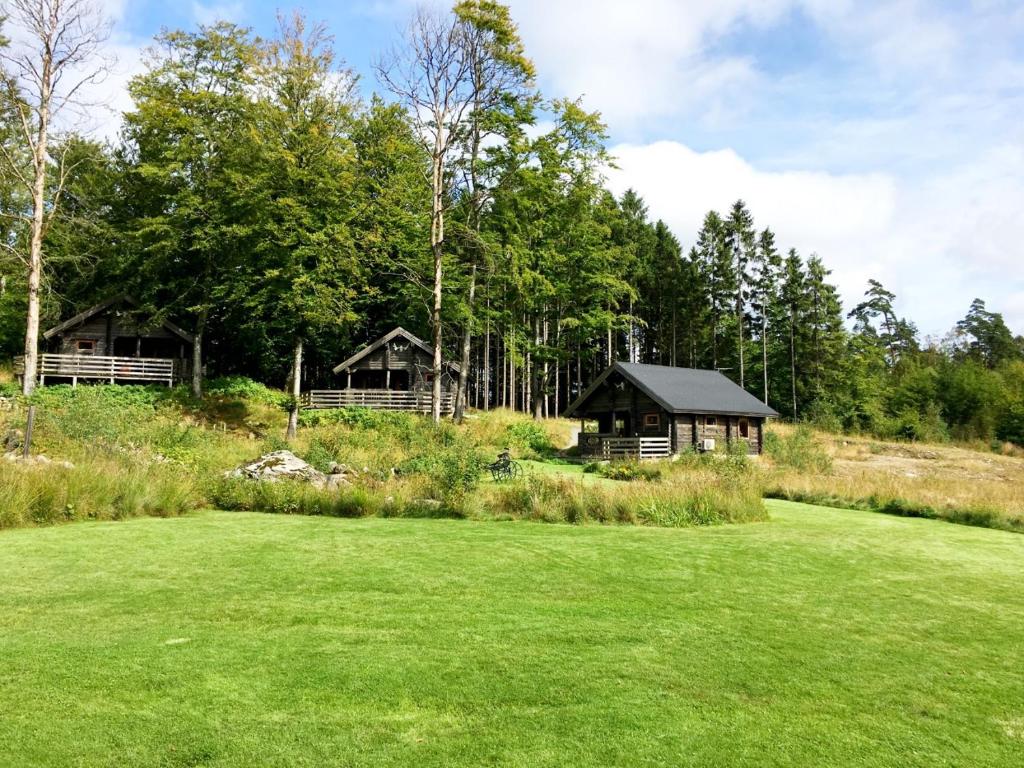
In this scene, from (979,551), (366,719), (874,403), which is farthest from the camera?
(874,403)

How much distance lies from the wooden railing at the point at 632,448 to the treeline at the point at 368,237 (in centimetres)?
863

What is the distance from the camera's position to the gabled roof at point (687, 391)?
29.6 m

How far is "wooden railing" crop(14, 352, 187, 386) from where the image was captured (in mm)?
30797

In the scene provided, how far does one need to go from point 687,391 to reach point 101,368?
28.5m

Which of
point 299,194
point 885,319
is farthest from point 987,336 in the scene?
point 299,194

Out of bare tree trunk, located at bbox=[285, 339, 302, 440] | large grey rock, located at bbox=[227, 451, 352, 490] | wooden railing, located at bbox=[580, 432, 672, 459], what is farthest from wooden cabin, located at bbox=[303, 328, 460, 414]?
large grey rock, located at bbox=[227, 451, 352, 490]

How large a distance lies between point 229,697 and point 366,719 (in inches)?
33.6

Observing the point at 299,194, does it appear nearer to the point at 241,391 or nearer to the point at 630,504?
the point at 241,391

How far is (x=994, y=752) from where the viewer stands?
11.1 feet

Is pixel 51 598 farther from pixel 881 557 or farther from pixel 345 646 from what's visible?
pixel 881 557

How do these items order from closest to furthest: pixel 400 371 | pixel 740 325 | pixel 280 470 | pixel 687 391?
pixel 280 470
pixel 687 391
pixel 400 371
pixel 740 325

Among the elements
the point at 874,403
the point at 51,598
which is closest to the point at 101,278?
the point at 51,598

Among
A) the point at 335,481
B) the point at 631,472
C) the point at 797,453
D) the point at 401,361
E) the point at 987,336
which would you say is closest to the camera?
the point at 335,481

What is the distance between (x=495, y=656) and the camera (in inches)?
175
